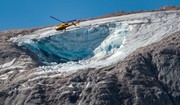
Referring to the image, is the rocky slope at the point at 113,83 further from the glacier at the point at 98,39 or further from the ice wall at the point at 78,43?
the ice wall at the point at 78,43

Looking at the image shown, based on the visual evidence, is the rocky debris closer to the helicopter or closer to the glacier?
the glacier

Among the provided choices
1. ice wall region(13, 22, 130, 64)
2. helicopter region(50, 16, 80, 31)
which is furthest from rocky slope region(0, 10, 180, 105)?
helicopter region(50, 16, 80, 31)

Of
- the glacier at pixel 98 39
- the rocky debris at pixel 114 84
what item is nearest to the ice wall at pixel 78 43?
the glacier at pixel 98 39

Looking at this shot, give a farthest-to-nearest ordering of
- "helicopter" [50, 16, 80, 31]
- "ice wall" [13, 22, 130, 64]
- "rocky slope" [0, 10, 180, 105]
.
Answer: "helicopter" [50, 16, 80, 31]
"ice wall" [13, 22, 130, 64]
"rocky slope" [0, 10, 180, 105]

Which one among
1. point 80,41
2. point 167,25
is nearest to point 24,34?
point 80,41

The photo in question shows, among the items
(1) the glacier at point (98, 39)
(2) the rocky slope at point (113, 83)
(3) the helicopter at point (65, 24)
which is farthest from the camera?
(3) the helicopter at point (65, 24)

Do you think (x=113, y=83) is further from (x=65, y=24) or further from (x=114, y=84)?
(x=65, y=24)
